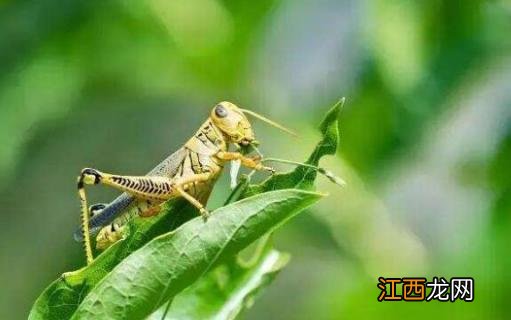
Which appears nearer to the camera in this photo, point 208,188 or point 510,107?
point 208,188

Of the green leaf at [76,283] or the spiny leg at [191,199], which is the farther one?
the spiny leg at [191,199]

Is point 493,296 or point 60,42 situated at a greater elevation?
point 60,42

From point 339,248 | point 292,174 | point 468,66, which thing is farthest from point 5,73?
point 292,174

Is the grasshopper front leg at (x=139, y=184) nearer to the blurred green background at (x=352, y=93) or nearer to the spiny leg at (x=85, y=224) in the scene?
the spiny leg at (x=85, y=224)

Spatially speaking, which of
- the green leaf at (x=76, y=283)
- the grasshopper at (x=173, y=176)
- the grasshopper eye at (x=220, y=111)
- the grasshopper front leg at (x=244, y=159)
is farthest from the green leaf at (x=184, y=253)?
the grasshopper eye at (x=220, y=111)

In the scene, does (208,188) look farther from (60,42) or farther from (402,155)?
(60,42)

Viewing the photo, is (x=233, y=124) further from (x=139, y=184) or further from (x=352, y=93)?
(x=352, y=93)

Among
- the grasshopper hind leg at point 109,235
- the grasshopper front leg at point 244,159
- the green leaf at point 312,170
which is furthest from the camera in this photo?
the grasshopper hind leg at point 109,235
